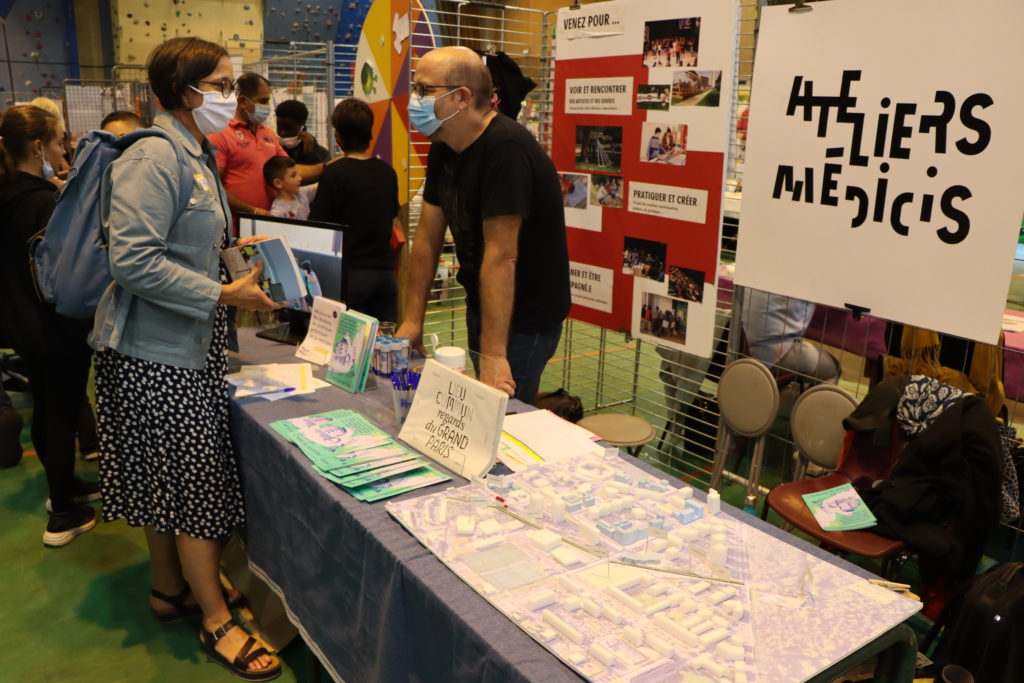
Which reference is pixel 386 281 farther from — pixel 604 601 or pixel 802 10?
pixel 604 601

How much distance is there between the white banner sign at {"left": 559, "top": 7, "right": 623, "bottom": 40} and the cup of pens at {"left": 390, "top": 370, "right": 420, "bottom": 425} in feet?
6.03

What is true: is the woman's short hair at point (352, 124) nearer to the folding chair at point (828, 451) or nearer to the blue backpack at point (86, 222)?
the blue backpack at point (86, 222)

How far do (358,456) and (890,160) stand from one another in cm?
177

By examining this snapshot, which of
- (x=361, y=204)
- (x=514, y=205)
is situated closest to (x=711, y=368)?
(x=361, y=204)

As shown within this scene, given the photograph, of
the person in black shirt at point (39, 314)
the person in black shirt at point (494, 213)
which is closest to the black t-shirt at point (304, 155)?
the person in black shirt at point (39, 314)

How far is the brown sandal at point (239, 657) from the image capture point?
230cm

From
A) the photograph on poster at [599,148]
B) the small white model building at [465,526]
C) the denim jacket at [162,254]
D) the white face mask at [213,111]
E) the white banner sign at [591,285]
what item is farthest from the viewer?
the white banner sign at [591,285]

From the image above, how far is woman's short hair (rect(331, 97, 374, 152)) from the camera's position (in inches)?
144

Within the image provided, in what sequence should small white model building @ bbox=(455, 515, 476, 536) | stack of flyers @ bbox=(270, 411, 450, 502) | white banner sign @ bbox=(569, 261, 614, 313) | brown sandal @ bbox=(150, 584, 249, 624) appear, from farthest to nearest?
white banner sign @ bbox=(569, 261, 614, 313)
brown sandal @ bbox=(150, 584, 249, 624)
stack of flyers @ bbox=(270, 411, 450, 502)
small white model building @ bbox=(455, 515, 476, 536)

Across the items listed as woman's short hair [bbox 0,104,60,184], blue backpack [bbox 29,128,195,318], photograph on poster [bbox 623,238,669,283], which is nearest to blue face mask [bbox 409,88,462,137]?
blue backpack [bbox 29,128,195,318]

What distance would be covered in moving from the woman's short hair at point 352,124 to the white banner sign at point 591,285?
1.17 meters

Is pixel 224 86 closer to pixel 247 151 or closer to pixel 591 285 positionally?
pixel 591 285

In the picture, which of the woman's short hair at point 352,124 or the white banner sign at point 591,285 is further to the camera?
the woman's short hair at point 352,124

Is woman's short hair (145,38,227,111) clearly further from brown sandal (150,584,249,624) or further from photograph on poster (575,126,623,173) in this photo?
photograph on poster (575,126,623,173)
